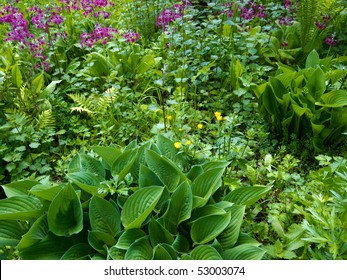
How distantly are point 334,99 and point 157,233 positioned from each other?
1.85m

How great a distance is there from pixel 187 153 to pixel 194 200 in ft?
1.41

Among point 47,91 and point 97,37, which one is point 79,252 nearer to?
point 47,91

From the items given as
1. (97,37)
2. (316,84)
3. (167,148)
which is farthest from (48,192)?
(97,37)

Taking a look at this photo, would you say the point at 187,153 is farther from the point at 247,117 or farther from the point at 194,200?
the point at 247,117

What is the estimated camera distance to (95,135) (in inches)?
129

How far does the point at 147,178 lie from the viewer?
220cm

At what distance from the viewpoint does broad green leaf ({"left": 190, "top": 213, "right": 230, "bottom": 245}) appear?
79.8 inches

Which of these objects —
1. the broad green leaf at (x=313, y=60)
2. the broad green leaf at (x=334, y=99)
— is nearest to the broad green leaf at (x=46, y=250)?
the broad green leaf at (x=334, y=99)

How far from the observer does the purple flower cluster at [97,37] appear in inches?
152

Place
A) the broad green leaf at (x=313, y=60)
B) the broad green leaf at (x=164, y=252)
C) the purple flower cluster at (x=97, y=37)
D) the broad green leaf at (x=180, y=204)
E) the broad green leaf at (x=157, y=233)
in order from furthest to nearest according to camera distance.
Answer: the purple flower cluster at (x=97, y=37) → the broad green leaf at (x=313, y=60) → the broad green leaf at (x=180, y=204) → the broad green leaf at (x=157, y=233) → the broad green leaf at (x=164, y=252)

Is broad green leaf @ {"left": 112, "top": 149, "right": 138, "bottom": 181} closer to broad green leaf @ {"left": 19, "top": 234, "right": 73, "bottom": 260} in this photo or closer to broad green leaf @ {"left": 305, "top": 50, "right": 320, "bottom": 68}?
broad green leaf @ {"left": 19, "top": 234, "right": 73, "bottom": 260}

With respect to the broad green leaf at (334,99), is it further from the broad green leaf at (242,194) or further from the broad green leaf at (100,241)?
the broad green leaf at (100,241)

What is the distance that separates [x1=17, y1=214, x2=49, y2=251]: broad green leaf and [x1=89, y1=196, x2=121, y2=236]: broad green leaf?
10.9 inches

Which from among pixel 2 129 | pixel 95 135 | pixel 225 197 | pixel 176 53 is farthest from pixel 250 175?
pixel 2 129
